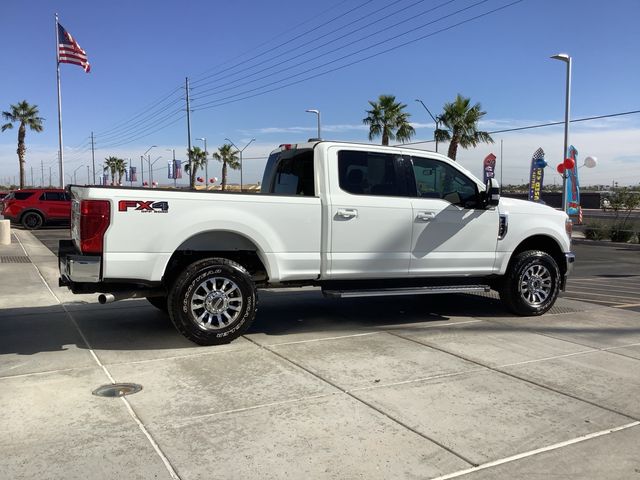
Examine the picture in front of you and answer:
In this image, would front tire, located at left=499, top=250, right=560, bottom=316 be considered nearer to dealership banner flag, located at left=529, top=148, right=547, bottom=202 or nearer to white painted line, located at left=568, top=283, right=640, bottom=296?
white painted line, located at left=568, top=283, right=640, bottom=296

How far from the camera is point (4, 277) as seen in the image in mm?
10336

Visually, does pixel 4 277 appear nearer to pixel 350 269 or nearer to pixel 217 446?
pixel 350 269

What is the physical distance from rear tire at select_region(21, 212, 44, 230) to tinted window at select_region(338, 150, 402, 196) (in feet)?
74.2

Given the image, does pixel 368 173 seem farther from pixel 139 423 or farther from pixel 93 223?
pixel 139 423

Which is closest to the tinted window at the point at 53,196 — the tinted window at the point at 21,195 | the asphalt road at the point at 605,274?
the tinted window at the point at 21,195

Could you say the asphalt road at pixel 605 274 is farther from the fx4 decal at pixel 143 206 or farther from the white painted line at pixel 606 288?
the fx4 decal at pixel 143 206

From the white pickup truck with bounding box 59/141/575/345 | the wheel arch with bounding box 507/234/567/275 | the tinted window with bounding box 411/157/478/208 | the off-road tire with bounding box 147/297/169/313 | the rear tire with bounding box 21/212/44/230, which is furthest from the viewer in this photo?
the rear tire with bounding box 21/212/44/230

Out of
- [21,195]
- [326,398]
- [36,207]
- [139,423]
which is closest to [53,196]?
[36,207]

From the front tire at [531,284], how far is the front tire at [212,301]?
3.45 meters

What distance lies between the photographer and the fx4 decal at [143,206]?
523cm

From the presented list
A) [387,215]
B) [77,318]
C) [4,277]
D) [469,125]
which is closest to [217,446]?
[387,215]

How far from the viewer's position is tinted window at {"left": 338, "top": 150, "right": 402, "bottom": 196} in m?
6.31

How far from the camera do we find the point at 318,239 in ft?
20.0

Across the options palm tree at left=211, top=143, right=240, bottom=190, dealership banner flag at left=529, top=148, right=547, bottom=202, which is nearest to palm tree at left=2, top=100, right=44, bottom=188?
palm tree at left=211, top=143, right=240, bottom=190
